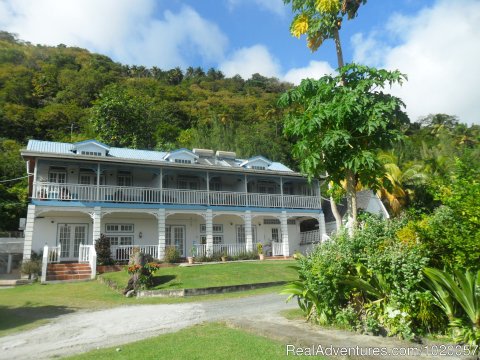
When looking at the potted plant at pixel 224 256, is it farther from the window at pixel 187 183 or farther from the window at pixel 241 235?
the window at pixel 187 183

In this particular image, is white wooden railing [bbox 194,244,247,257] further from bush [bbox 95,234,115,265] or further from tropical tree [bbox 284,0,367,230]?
tropical tree [bbox 284,0,367,230]

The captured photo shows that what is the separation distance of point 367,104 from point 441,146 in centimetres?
4397

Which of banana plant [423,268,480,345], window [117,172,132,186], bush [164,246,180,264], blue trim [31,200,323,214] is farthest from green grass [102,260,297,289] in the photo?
banana plant [423,268,480,345]

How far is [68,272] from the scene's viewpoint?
1947cm

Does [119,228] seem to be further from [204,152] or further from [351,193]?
[351,193]

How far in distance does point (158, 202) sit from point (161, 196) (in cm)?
42

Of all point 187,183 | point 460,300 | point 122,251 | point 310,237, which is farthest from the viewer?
point 310,237

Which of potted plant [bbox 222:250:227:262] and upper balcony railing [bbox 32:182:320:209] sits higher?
upper balcony railing [bbox 32:182:320:209]

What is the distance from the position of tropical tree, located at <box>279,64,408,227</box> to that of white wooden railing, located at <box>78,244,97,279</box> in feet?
46.0

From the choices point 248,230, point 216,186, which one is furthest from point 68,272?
point 216,186

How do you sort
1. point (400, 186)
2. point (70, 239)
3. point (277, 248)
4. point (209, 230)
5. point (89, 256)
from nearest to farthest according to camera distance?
point (89, 256) < point (70, 239) < point (209, 230) < point (277, 248) < point (400, 186)

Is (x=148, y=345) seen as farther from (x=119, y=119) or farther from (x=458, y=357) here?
(x=119, y=119)

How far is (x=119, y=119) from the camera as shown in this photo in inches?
1666

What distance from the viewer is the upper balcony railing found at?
70.5ft
